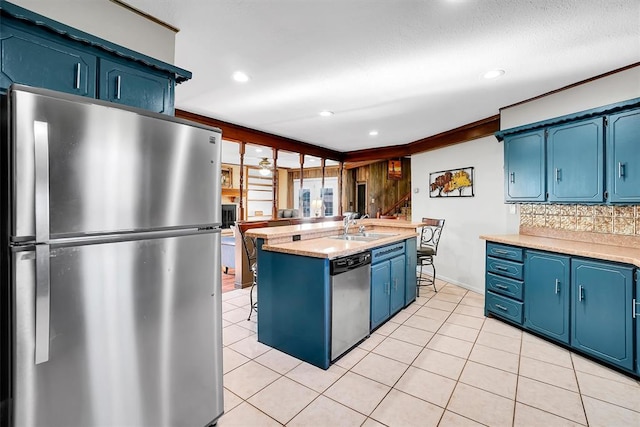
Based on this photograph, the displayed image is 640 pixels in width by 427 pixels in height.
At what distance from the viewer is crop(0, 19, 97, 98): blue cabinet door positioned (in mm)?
1423

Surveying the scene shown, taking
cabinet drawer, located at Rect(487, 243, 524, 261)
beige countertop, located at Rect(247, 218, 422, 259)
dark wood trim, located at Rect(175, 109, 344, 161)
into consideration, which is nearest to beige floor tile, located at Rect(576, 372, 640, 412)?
cabinet drawer, located at Rect(487, 243, 524, 261)

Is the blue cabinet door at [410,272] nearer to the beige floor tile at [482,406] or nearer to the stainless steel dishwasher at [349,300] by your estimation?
the stainless steel dishwasher at [349,300]

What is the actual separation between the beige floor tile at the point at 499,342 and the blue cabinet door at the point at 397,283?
885 millimetres

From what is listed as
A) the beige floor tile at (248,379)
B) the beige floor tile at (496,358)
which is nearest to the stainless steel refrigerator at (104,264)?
the beige floor tile at (248,379)

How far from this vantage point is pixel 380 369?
2424 millimetres

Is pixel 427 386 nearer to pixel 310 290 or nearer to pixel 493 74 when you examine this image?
pixel 310 290

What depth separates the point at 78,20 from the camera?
173cm

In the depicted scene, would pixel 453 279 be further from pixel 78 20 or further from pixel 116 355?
pixel 78 20

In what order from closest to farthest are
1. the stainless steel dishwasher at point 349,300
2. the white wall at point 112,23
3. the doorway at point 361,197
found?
the white wall at point 112,23, the stainless steel dishwasher at point 349,300, the doorway at point 361,197

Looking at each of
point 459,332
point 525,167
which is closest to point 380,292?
point 459,332

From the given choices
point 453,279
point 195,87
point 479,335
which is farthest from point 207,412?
point 453,279

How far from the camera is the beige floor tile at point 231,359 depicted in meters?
2.47

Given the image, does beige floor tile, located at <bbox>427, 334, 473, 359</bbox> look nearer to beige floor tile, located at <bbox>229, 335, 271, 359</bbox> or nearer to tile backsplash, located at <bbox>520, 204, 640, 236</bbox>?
beige floor tile, located at <bbox>229, 335, 271, 359</bbox>

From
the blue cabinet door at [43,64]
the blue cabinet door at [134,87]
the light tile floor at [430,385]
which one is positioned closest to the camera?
the blue cabinet door at [43,64]
